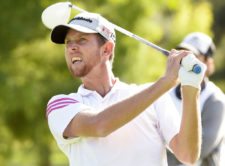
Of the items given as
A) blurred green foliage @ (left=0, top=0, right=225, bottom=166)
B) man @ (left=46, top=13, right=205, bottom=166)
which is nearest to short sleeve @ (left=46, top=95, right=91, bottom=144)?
man @ (left=46, top=13, right=205, bottom=166)

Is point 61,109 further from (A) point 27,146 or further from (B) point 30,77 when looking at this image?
(A) point 27,146

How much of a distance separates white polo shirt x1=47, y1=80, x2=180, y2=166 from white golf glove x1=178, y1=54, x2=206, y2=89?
45 cm

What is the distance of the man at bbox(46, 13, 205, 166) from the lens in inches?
182

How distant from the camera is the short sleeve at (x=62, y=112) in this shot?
493 centimetres

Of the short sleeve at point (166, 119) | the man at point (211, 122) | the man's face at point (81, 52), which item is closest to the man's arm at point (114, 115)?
the man's face at point (81, 52)

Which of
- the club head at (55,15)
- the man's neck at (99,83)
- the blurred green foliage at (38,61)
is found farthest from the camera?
the blurred green foliage at (38,61)

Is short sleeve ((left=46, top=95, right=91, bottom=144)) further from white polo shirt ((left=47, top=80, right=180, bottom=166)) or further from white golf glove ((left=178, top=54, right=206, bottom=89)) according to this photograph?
white golf glove ((left=178, top=54, right=206, bottom=89))

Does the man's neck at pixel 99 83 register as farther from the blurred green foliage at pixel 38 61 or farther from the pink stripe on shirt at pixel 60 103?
the blurred green foliage at pixel 38 61

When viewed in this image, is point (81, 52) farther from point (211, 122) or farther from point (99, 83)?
point (211, 122)

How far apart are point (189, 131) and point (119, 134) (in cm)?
38

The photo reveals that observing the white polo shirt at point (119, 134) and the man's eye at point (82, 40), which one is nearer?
the white polo shirt at point (119, 134)

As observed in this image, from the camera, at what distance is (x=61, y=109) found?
16.3 ft

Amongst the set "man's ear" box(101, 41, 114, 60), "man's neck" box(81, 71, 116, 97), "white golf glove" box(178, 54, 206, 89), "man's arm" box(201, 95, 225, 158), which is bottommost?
"man's arm" box(201, 95, 225, 158)

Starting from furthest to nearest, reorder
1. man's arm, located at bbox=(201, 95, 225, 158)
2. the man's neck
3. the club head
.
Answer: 1. man's arm, located at bbox=(201, 95, 225, 158)
2. the club head
3. the man's neck
